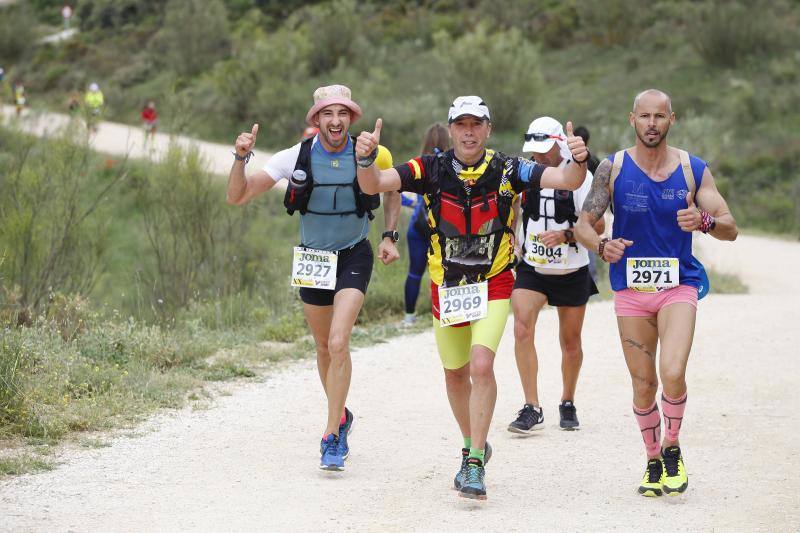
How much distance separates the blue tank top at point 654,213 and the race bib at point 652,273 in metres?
0.03

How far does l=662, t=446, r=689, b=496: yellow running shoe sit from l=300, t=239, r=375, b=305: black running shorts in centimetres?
205

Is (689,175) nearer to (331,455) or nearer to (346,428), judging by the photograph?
(331,455)

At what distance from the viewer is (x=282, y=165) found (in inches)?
292

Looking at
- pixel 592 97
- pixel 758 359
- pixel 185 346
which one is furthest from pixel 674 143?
pixel 185 346

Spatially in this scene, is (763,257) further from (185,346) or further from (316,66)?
(316,66)

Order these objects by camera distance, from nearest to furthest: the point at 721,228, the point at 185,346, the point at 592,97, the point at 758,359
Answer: the point at 721,228 → the point at 185,346 → the point at 758,359 → the point at 592,97

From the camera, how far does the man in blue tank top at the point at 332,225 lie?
7.30 meters

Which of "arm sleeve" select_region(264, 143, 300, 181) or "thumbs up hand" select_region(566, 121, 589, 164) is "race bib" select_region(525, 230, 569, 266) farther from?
"thumbs up hand" select_region(566, 121, 589, 164)

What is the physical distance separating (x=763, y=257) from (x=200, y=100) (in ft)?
90.6

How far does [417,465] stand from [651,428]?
150 cm

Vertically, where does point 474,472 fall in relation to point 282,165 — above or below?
below

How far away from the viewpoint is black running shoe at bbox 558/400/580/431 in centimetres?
855

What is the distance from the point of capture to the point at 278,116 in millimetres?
39094

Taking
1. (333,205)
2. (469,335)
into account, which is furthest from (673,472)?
(333,205)
